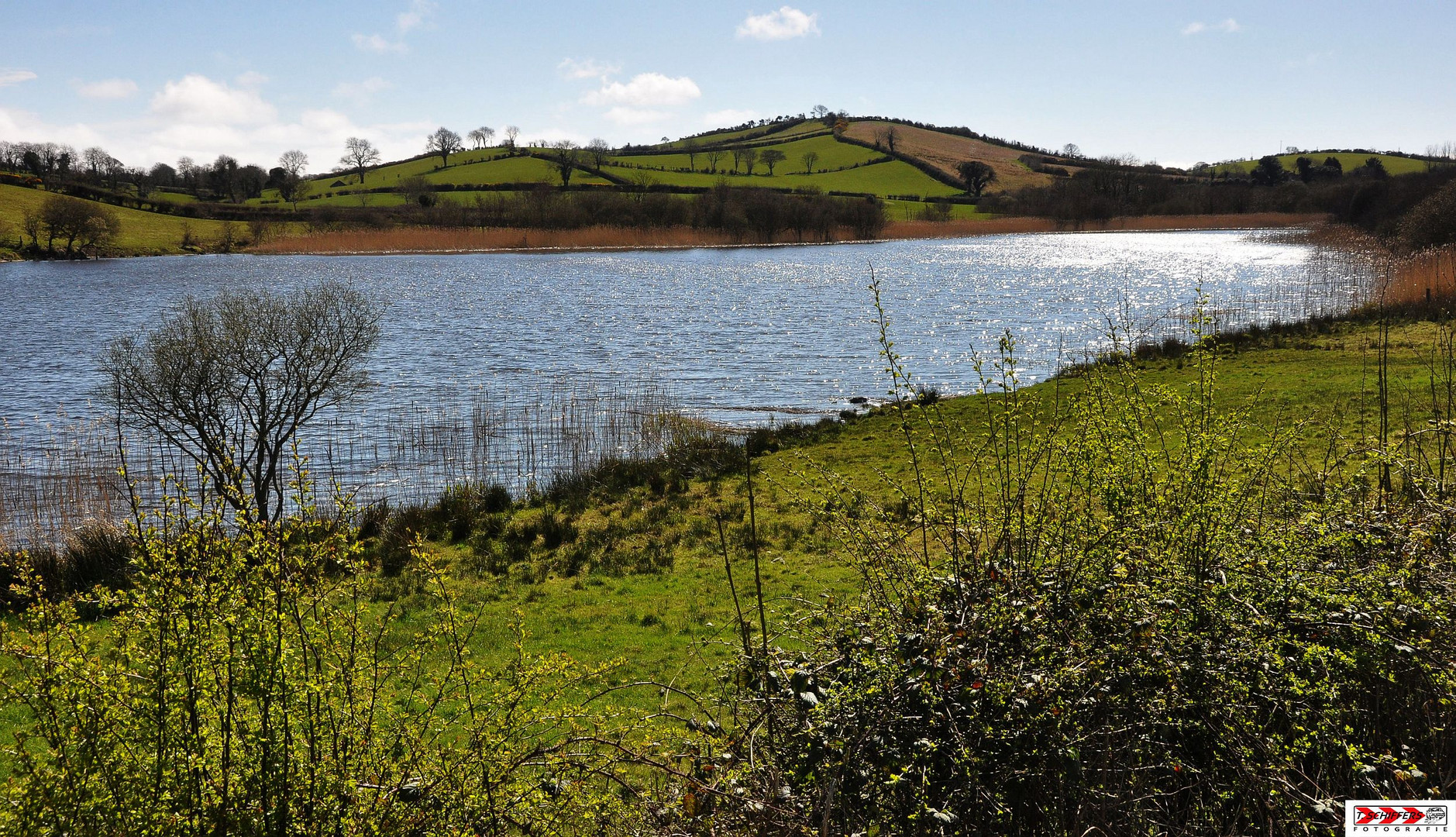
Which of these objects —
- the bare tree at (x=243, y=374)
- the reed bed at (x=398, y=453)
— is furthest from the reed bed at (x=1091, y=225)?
the bare tree at (x=243, y=374)

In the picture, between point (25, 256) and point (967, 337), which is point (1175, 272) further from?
point (25, 256)

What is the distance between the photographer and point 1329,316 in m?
29.2

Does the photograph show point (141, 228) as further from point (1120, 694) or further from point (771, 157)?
point (1120, 694)

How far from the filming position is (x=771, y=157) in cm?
13725

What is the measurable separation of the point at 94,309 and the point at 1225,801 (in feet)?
170

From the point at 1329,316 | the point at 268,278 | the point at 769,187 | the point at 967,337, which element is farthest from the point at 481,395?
the point at 769,187

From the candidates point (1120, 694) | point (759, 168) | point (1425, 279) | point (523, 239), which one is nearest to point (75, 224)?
point (523, 239)

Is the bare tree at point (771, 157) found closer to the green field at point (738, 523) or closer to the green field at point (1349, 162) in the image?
the green field at point (1349, 162)

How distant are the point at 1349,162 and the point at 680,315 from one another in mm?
122428

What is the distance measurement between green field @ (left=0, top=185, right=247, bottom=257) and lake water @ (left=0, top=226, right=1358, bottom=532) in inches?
282

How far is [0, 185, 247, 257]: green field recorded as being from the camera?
78.3m

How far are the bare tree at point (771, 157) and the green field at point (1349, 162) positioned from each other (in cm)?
6861

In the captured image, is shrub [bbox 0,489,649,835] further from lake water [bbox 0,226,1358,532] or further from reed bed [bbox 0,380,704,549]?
reed bed [bbox 0,380,704,549]

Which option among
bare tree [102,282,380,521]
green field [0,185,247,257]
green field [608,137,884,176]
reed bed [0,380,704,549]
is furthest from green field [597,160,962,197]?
bare tree [102,282,380,521]
